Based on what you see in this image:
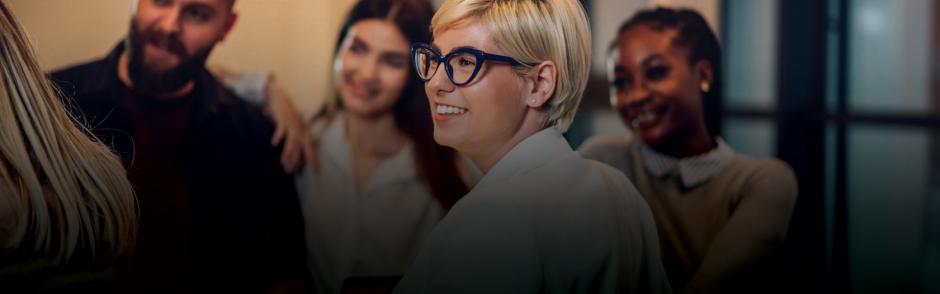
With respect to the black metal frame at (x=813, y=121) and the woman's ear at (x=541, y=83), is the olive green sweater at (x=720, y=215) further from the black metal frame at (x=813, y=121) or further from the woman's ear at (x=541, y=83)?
the woman's ear at (x=541, y=83)

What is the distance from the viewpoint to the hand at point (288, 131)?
284 cm

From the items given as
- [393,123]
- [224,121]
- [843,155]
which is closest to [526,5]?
[393,123]

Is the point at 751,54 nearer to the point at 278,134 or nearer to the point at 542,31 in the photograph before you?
the point at 542,31

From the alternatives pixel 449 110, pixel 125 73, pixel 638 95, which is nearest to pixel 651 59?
pixel 638 95

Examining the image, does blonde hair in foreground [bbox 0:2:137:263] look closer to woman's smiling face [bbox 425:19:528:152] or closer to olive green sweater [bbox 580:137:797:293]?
woman's smiling face [bbox 425:19:528:152]

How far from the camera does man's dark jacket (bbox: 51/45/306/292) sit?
272cm

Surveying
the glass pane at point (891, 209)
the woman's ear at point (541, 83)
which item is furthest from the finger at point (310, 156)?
the glass pane at point (891, 209)

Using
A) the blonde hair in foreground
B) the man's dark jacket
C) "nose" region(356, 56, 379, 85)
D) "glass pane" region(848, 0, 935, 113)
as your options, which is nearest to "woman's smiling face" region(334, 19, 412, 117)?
"nose" region(356, 56, 379, 85)

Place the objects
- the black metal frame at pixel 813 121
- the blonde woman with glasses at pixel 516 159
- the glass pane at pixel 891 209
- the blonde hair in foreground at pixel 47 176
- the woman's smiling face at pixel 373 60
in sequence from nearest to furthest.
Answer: the blonde hair in foreground at pixel 47 176 → the blonde woman with glasses at pixel 516 159 → the woman's smiling face at pixel 373 60 → the glass pane at pixel 891 209 → the black metal frame at pixel 813 121

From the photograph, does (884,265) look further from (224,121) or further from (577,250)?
(224,121)

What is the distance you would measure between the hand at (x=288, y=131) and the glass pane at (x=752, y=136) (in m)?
1.31

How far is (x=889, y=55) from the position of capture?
3.02 meters

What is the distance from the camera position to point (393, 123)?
287 cm

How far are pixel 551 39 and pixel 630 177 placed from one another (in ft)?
1.77
